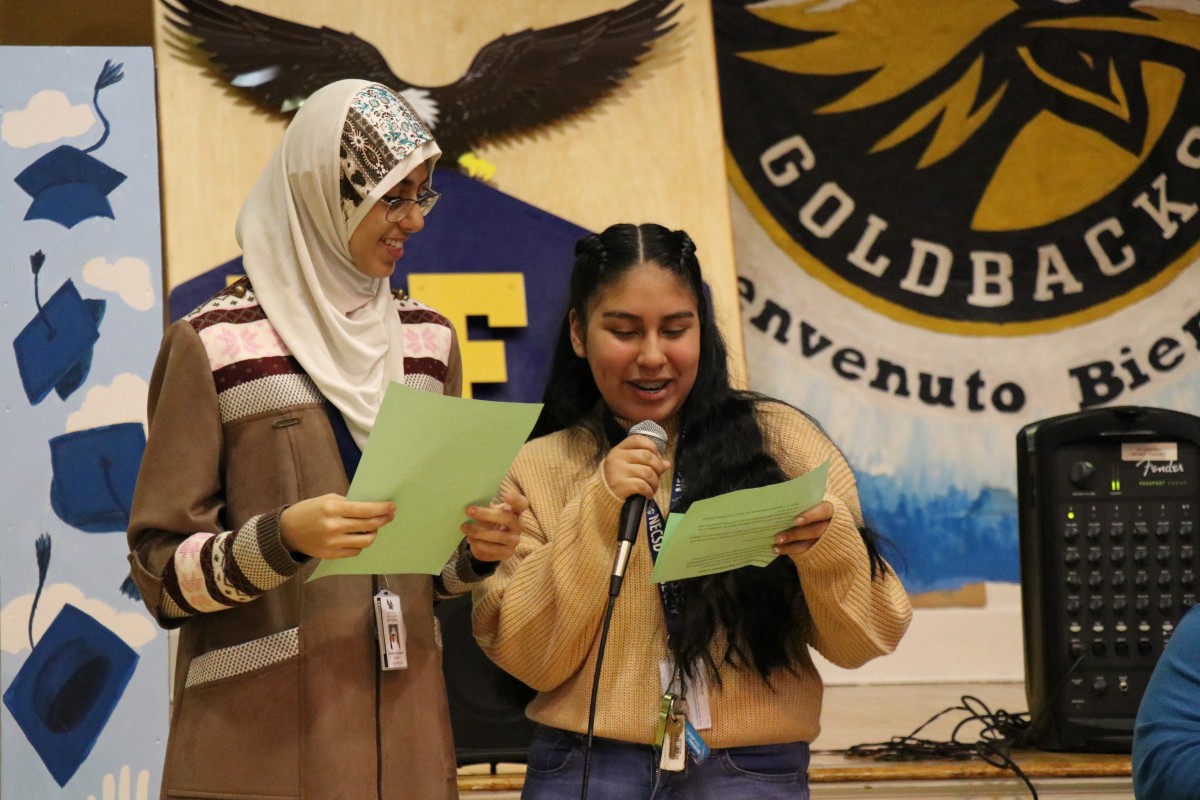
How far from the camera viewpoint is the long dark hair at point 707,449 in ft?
6.02

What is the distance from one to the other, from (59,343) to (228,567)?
2.02 m

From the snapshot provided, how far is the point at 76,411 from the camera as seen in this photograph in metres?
3.33

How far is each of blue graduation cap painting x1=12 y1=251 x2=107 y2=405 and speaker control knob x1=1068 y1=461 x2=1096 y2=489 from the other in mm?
2324

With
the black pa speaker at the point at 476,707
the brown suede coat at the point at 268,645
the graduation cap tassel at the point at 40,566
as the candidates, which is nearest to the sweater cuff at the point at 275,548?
the brown suede coat at the point at 268,645

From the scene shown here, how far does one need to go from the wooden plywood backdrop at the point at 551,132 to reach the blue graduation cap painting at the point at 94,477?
641mm

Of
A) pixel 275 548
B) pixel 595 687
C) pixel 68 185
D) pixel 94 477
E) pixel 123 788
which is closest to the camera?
pixel 275 548

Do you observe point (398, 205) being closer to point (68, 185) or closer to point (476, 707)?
point (476, 707)

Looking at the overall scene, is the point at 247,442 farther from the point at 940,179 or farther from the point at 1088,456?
the point at 940,179

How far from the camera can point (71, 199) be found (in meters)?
3.43

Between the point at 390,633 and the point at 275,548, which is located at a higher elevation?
the point at 275,548

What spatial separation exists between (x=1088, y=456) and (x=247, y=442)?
6.13 ft

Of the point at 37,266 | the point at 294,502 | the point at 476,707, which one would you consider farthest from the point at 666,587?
the point at 37,266

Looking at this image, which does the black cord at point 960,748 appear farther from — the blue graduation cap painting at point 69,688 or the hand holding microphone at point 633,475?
the blue graduation cap painting at point 69,688

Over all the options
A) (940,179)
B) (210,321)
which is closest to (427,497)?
(210,321)
